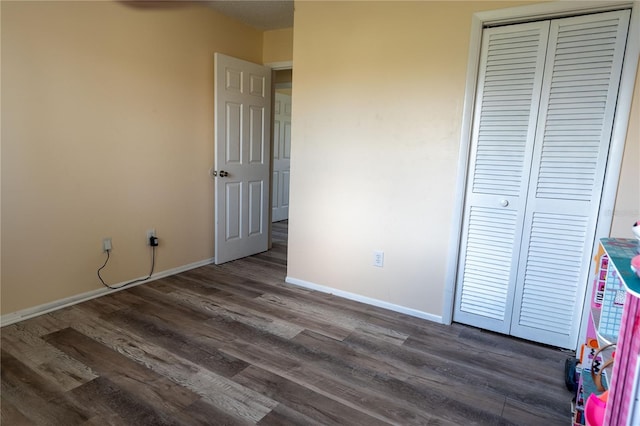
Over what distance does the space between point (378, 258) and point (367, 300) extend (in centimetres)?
36

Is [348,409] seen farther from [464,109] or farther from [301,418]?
[464,109]

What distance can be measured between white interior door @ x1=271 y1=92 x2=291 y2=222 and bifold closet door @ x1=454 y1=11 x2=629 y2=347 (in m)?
3.89

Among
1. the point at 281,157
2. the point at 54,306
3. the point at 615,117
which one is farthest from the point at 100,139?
the point at 281,157

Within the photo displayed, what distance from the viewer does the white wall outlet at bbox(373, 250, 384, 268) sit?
9.10 feet

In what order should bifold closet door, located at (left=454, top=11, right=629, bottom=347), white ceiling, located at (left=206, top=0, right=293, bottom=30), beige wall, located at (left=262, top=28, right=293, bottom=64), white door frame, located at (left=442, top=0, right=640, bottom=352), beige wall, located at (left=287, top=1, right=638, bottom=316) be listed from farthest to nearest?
beige wall, located at (left=262, top=28, right=293, bottom=64)
white ceiling, located at (left=206, top=0, right=293, bottom=30)
beige wall, located at (left=287, top=1, right=638, bottom=316)
bifold closet door, located at (left=454, top=11, right=629, bottom=347)
white door frame, located at (left=442, top=0, right=640, bottom=352)

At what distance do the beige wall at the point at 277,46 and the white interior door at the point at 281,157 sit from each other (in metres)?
1.86

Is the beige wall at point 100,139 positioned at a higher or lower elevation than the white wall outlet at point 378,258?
higher

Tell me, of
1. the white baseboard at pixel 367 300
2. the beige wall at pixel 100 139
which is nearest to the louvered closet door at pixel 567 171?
the white baseboard at pixel 367 300

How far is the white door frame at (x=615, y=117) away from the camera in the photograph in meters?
1.91

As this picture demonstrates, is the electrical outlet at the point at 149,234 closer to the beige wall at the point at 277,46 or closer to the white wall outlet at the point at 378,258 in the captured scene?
the white wall outlet at the point at 378,258

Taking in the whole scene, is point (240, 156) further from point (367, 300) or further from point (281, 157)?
point (281, 157)

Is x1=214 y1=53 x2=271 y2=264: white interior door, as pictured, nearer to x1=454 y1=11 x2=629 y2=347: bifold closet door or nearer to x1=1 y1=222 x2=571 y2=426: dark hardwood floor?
x1=1 y1=222 x2=571 y2=426: dark hardwood floor

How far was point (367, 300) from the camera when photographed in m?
Answer: 2.88

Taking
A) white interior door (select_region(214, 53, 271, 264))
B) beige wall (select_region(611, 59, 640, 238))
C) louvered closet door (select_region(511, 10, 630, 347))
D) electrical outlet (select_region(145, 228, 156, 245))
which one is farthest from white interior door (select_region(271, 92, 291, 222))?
beige wall (select_region(611, 59, 640, 238))
